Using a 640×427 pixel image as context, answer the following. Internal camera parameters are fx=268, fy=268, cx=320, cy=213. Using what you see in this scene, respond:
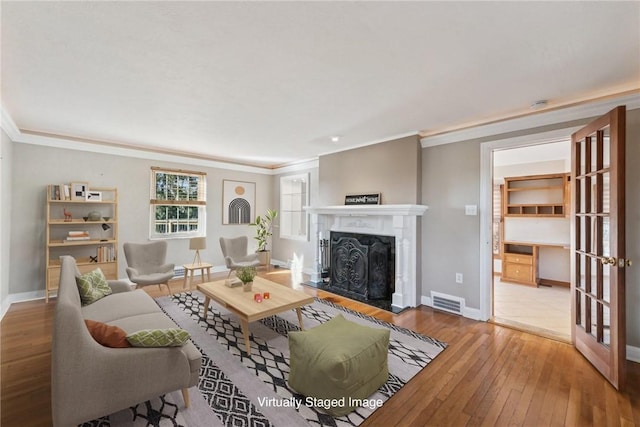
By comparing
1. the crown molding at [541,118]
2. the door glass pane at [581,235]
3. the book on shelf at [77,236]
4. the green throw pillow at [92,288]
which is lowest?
the green throw pillow at [92,288]

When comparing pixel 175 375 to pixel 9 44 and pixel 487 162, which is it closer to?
pixel 9 44

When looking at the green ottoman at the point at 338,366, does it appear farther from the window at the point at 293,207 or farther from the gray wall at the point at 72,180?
the gray wall at the point at 72,180

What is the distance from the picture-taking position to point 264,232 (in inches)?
246

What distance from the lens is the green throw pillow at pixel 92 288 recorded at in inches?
104

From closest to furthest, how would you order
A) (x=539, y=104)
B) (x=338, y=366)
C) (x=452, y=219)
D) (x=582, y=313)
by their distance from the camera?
(x=338, y=366)
(x=582, y=313)
(x=539, y=104)
(x=452, y=219)

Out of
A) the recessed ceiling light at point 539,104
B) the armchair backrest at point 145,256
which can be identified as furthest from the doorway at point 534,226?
the armchair backrest at point 145,256

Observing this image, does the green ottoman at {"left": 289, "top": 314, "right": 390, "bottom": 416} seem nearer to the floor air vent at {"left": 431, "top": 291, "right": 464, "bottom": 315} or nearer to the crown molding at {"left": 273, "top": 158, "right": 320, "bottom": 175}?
the floor air vent at {"left": 431, "top": 291, "right": 464, "bottom": 315}

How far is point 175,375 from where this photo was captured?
1709mm

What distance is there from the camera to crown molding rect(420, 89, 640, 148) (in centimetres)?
256

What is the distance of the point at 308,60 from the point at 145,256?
388 centimetres

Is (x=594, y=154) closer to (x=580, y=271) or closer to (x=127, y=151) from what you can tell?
(x=580, y=271)

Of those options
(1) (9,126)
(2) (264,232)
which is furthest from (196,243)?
(1) (9,126)

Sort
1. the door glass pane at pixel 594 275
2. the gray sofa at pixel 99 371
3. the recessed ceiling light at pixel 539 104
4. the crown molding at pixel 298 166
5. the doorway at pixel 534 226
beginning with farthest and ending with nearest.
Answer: the crown molding at pixel 298 166
the doorway at pixel 534 226
the recessed ceiling light at pixel 539 104
the door glass pane at pixel 594 275
the gray sofa at pixel 99 371

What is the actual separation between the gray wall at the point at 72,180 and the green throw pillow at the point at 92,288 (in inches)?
76.7
